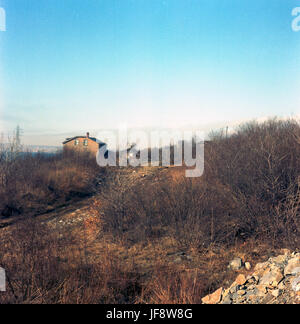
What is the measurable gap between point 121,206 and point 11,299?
5202 mm

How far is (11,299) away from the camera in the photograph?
3512 millimetres

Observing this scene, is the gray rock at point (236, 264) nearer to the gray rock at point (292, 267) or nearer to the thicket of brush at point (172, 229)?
the thicket of brush at point (172, 229)

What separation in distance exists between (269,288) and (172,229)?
3944mm

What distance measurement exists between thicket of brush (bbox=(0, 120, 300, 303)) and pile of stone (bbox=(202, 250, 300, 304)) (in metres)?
0.58

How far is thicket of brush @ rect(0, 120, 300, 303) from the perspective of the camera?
4145 mm

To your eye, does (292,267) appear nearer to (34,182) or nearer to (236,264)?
(236,264)

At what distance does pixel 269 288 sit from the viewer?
12.2 ft

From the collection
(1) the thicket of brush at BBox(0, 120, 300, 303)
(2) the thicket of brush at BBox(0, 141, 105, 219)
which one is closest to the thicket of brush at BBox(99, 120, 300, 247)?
(1) the thicket of brush at BBox(0, 120, 300, 303)

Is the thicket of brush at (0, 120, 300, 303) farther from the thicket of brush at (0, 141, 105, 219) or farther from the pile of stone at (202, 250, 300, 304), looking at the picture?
the thicket of brush at (0, 141, 105, 219)

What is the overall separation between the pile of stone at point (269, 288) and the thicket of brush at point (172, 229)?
1.92ft

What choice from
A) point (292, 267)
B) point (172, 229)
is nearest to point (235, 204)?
point (172, 229)

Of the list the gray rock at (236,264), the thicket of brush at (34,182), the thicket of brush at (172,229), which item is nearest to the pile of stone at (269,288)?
the thicket of brush at (172,229)

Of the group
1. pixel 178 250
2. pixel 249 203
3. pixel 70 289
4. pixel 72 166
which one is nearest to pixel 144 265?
pixel 178 250
